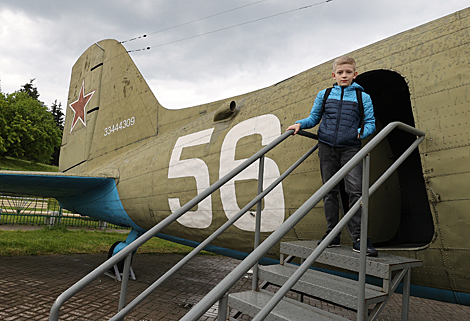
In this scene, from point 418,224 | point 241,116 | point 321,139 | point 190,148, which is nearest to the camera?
point 321,139

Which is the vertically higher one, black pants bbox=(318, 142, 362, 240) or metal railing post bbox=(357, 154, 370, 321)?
black pants bbox=(318, 142, 362, 240)

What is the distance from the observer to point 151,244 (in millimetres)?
12484

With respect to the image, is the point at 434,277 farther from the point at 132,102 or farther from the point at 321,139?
the point at 132,102

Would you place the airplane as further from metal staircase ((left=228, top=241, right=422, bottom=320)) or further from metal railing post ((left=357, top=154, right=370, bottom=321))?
metal railing post ((left=357, top=154, right=370, bottom=321))

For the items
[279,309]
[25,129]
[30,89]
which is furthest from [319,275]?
[30,89]

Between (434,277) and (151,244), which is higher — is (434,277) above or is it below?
above

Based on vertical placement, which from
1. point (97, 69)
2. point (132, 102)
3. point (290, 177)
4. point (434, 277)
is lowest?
point (434, 277)

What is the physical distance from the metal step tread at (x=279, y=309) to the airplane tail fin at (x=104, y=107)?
17.1 ft

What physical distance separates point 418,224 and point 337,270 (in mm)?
1369

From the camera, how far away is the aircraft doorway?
12.9 ft

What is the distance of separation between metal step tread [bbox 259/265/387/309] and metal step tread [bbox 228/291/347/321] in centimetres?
11

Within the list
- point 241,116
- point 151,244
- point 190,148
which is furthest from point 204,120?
point 151,244

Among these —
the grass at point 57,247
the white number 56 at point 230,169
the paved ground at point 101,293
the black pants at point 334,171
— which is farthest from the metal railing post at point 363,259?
the grass at point 57,247

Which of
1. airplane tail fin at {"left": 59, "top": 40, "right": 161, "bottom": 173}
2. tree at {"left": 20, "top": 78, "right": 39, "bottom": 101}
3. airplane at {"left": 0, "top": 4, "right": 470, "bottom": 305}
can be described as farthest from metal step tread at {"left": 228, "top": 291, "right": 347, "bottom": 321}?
tree at {"left": 20, "top": 78, "right": 39, "bottom": 101}
